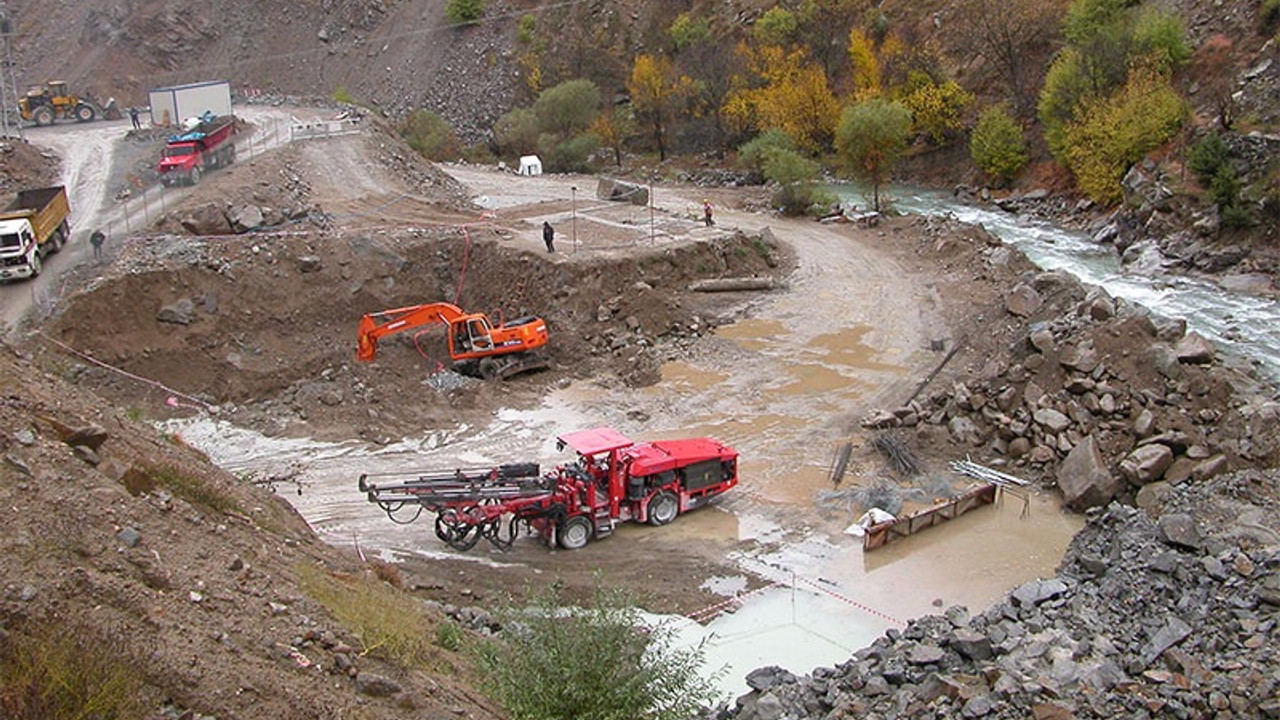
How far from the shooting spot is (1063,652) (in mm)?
12641

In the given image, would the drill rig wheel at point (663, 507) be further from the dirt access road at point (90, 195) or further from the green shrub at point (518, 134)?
the green shrub at point (518, 134)

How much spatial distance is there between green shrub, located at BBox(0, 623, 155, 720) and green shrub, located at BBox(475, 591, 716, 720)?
3.28 meters

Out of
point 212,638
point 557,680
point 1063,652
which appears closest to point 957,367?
point 1063,652

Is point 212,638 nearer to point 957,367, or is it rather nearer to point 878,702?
point 878,702

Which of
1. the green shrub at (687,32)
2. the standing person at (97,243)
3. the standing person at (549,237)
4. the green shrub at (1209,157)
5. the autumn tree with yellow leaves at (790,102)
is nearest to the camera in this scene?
the standing person at (97,243)

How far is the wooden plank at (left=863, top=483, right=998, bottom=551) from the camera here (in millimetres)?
18984

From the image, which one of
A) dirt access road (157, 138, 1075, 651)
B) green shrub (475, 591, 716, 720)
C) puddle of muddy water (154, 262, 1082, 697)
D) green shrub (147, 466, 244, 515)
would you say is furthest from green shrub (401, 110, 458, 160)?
green shrub (475, 591, 716, 720)

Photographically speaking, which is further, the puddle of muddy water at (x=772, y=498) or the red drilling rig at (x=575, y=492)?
the red drilling rig at (x=575, y=492)

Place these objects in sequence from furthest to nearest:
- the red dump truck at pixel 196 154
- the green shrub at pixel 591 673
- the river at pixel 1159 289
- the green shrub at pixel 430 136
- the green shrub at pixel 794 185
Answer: the green shrub at pixel 430 136, the green shrub at pixel 794 185, the red dump truck at pixel 196 154, the river at pixel 1159 289, the green shrub at pixel 591 673

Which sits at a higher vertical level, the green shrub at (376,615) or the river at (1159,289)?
the green shrub at (376,615)

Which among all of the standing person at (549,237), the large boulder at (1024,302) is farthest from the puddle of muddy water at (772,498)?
the standing person at (549,237)

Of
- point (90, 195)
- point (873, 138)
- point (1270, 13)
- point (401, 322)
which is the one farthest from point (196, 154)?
point (1270, 13)

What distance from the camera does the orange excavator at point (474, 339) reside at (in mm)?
27391

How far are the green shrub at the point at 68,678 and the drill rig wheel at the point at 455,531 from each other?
364 inches
